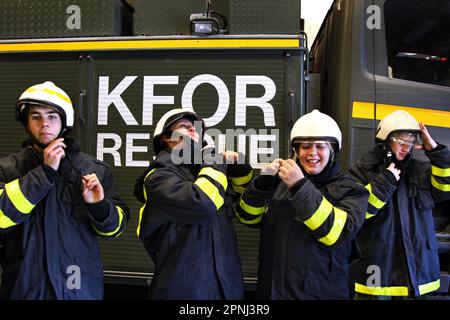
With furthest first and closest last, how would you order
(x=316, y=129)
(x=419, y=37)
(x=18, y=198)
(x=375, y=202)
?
(x=419, y=37)
(x=375, y=202)
(x=316, y=129)
(x=18, y=198)

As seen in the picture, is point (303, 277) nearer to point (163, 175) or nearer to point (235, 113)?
point (163, 175)

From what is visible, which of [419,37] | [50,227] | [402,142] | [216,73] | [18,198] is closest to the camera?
[18,198]

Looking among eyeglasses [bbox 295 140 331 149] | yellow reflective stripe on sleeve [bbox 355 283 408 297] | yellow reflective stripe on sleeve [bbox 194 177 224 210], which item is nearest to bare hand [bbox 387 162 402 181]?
eyeglasses [bbox 295 140 331 149]

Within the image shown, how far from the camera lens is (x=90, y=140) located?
9.01ft

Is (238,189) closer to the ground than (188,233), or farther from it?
farther from it

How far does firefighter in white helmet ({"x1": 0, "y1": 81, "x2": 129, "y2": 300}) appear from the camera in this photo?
5.32ft

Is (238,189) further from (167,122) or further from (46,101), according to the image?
(46,101)

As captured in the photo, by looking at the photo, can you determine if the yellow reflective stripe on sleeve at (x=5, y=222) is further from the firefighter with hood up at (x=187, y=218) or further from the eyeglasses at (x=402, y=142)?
the eyeglasses at (x=402, y=142)

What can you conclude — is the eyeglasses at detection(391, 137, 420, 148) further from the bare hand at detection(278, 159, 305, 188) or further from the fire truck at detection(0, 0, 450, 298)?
the bare hand at detection(278, 159, 305, 188)

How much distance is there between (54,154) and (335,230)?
1.18m

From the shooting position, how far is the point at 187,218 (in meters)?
1.64

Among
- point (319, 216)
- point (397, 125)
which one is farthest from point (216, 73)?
point (319, 216)

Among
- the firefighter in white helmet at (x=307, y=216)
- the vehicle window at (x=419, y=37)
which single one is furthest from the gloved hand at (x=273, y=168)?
the vehicle window at (x=419, y=37)

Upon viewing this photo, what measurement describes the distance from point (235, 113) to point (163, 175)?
3.51ft
